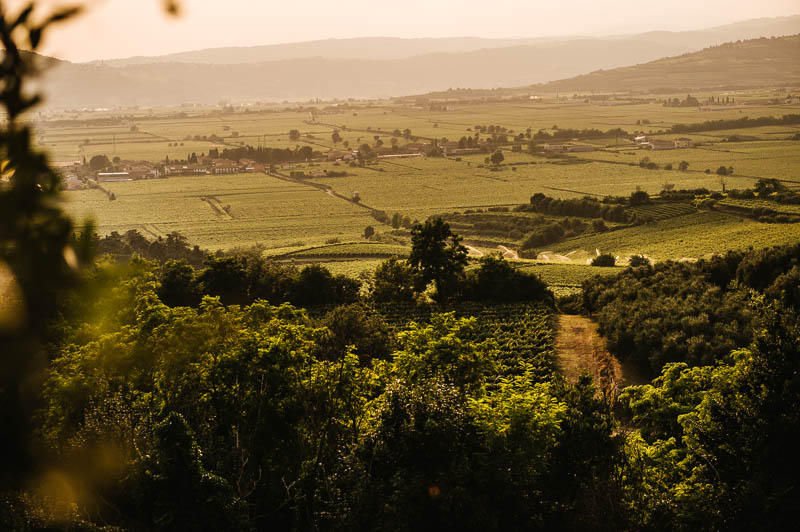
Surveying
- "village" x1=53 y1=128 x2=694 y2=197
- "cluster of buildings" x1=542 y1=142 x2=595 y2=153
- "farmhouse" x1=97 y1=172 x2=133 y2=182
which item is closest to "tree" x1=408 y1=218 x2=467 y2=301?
"village" x1=53 y1=128 x2=694 y2=197

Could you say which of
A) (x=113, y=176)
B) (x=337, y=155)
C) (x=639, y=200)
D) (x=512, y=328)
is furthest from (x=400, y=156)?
(x=512, y=328)

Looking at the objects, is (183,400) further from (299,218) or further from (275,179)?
(275,179)

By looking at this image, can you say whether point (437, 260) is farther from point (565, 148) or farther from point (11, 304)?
point (565, 148)

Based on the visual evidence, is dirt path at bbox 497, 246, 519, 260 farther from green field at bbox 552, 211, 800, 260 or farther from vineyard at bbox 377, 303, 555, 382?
vineyard at bbox 377, 303, 555, 382

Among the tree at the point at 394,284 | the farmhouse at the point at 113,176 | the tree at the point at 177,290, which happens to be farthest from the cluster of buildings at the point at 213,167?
the tree at the point at 177,290

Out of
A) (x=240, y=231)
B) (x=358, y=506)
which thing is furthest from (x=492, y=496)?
(x=240, y=231)

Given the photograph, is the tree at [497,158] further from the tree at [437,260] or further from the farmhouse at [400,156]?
the tree at [437,260]

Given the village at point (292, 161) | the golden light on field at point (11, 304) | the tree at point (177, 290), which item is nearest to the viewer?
the golden light on field at point (11, 304)
